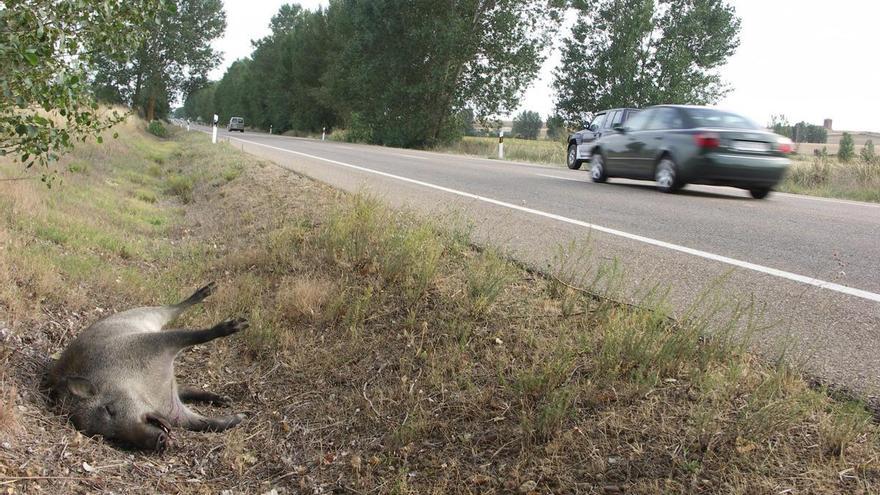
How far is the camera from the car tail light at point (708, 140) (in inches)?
387

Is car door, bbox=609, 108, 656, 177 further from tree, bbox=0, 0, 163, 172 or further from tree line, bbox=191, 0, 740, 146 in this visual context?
tree line, bbox=191, 0, 740, 146

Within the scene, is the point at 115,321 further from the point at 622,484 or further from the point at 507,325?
the point at 622,484

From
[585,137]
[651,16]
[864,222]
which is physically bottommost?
[864,222]

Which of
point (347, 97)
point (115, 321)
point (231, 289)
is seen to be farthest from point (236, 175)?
point (347, 97)

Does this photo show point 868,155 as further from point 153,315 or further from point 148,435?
point 148,435

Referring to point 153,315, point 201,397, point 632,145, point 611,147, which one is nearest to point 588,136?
point 611,147

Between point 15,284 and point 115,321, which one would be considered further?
point 15,284

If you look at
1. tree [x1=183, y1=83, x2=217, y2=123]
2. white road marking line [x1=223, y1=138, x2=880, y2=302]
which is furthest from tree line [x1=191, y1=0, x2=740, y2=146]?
tree [x1=183, y1=83, x2=217, y2=123]

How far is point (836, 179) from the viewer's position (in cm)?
1441

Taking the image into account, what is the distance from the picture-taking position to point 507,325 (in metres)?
4.01

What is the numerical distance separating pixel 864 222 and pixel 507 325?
238 inches

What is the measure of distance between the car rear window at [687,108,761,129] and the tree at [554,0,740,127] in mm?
28285

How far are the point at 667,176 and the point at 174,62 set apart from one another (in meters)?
54.6

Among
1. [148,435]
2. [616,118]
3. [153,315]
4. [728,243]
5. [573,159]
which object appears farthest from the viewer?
[573,159]
